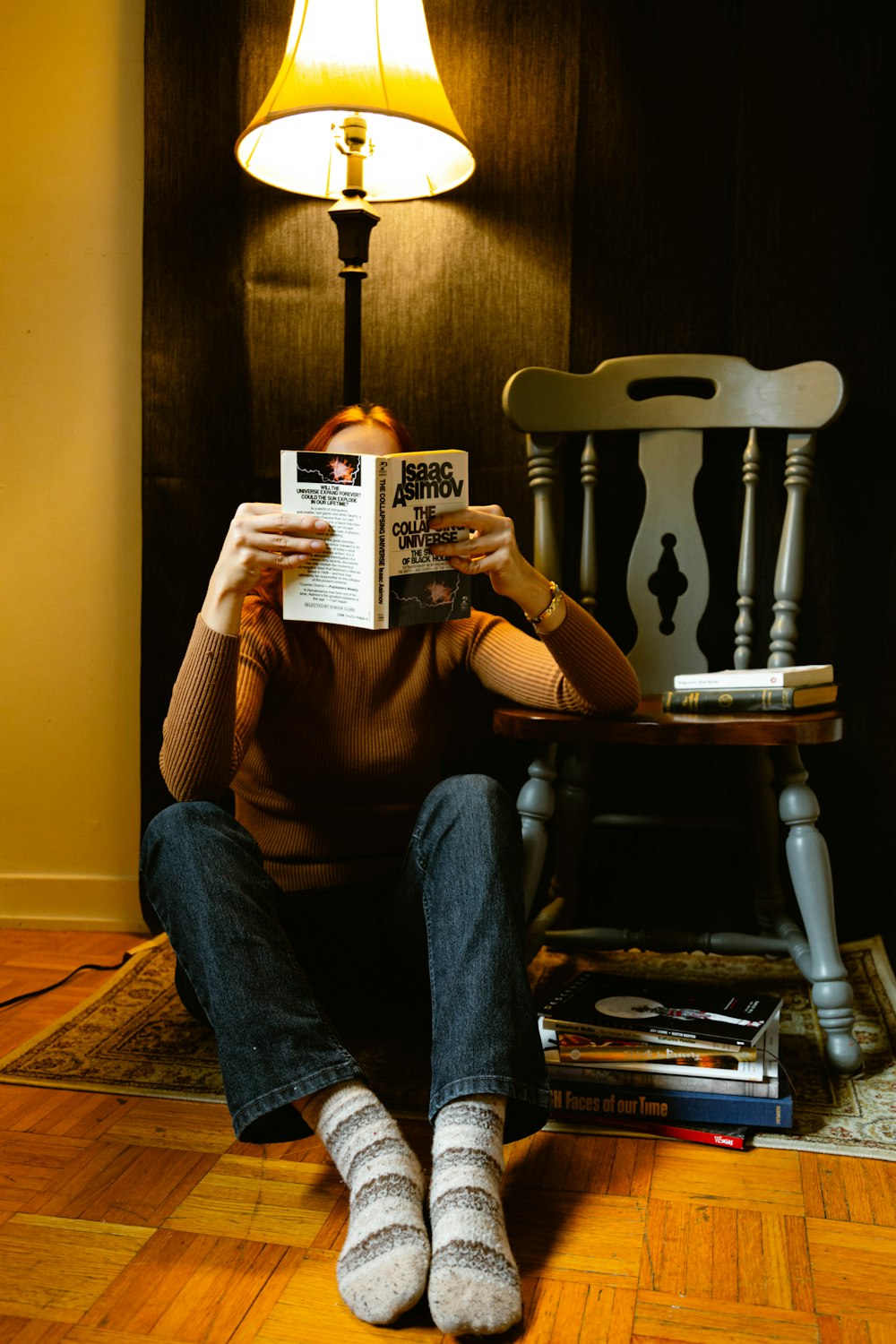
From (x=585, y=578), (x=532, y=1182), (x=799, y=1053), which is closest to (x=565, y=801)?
(x=585, y=578)

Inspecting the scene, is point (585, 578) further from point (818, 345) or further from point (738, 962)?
point (738, 962)

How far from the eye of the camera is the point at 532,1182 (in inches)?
42.9

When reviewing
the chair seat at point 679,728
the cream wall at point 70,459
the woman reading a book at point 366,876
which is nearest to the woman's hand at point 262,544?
the woman reading a book at point 366,876

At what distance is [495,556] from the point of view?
46.1 inches

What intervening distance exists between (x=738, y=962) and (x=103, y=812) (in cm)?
108

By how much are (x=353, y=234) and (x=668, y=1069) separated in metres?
1.15

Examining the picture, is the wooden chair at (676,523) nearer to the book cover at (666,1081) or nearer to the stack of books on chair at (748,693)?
the stack of books on chair at (748,693)

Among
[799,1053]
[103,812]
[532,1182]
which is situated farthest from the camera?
[103,812]

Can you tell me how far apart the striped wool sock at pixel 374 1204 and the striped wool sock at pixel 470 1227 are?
2cm

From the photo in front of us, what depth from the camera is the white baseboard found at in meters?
1.93

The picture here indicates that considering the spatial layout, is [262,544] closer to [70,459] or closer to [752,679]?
[752,679]

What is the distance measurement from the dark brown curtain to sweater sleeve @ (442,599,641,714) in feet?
1.36

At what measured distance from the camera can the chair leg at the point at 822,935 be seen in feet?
4.22

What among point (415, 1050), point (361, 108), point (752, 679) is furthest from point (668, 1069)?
point (361, 108)
